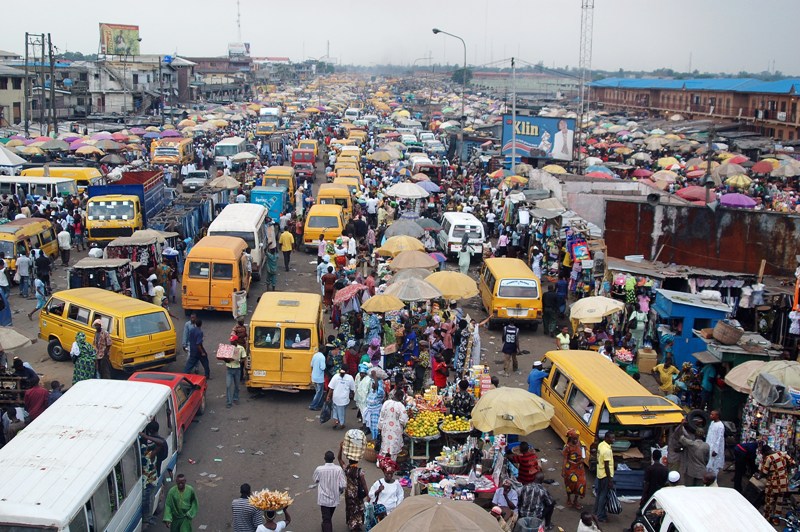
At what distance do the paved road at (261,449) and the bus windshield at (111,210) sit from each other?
8.06 metres

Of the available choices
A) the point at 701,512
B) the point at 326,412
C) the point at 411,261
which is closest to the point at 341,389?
the point at 326,412

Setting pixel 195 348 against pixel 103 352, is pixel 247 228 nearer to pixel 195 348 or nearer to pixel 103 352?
pixel 195 348

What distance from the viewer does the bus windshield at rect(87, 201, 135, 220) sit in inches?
932

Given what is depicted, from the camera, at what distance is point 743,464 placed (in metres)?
11.0

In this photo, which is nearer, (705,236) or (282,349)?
(282,349)

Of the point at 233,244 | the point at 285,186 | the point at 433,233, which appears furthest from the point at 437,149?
the point at 233,244

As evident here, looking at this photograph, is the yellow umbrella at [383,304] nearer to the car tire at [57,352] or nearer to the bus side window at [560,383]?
the bus side window at [560,383]

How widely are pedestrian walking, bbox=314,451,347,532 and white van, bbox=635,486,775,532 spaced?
11.8ft

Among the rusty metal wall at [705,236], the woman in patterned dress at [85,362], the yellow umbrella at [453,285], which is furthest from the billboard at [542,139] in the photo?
the woman in patterned dress at [85,362]

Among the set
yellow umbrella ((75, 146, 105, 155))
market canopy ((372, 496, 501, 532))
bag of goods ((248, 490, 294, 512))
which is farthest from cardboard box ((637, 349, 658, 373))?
yellow umbrella ((75, 146, 105, 155))

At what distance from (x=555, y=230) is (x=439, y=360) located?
32.8ft

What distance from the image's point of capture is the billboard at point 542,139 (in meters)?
39.7

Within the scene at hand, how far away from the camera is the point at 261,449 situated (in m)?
12.2

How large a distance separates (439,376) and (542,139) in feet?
92.8
